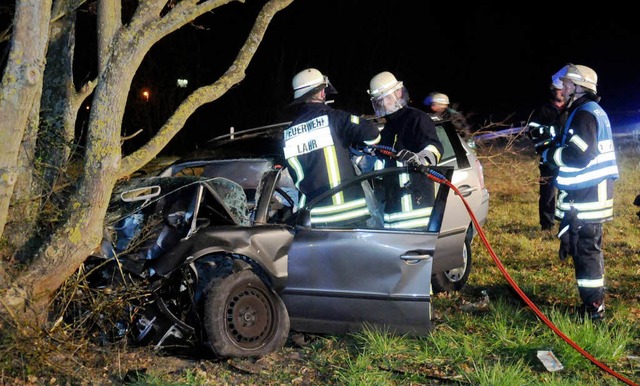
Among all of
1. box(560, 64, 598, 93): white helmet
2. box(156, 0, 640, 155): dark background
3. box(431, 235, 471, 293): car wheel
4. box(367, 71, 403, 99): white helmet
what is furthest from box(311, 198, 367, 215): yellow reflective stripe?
box(156, 0, 640, 155): dark background

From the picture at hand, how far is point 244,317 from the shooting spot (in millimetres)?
4652

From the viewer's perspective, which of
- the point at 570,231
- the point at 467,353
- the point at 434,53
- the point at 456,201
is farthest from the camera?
the point at 434,53

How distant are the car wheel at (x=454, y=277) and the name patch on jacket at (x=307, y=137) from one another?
178cm

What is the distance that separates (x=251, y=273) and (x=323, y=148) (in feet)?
3.51

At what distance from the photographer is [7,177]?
4105mm

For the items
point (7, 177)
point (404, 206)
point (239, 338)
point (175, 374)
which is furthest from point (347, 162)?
point (7, 177)

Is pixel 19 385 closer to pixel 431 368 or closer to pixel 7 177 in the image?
pixel 7 177

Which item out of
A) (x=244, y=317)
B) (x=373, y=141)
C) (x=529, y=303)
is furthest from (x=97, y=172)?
(x=529, y=303)

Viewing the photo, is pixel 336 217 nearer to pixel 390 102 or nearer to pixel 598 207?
pixel 390 102

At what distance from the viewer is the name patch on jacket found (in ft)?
16.9

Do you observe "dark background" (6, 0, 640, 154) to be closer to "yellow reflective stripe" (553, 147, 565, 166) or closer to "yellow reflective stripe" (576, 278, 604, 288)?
"yellow reflective stripe" (553, 147, 565, 166)

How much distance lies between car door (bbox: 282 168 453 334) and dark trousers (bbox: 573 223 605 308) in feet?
4.17

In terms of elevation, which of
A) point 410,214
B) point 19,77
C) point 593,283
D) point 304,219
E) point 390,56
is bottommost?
point 593,283

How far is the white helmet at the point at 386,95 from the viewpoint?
18.3 feet
